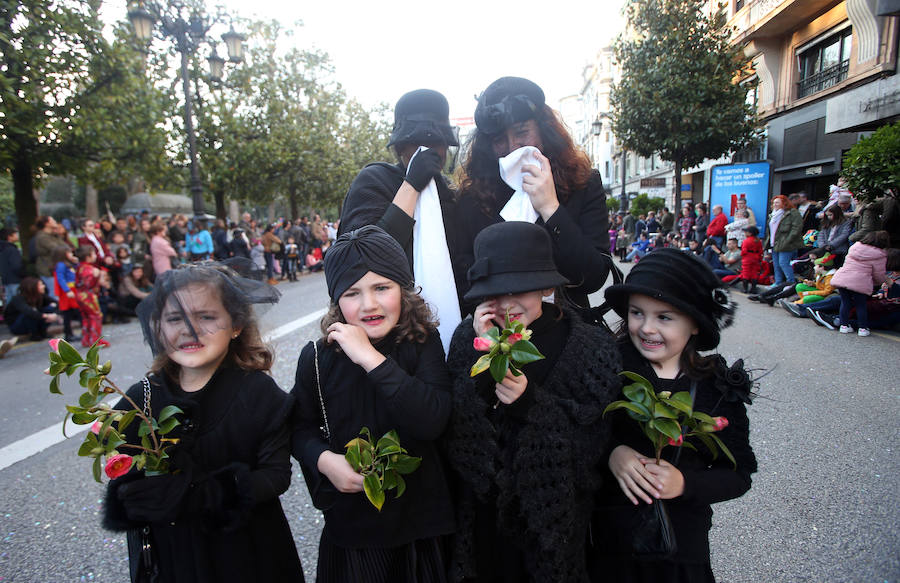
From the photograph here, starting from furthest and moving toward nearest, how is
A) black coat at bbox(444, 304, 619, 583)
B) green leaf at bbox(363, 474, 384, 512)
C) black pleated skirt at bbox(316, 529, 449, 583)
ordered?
black pleated skirt at bbox(316, 529, 449, 583) → black coat at bbox(444, 304, 619, 583) → green leaf at bbox(363, 474, 384, 512)

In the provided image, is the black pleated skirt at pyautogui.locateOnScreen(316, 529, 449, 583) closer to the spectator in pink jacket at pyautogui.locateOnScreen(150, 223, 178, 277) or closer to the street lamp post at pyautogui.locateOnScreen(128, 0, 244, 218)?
the spectator in pink jacket at pyautogui.locateOnScreen(150, 223, 178, 277)

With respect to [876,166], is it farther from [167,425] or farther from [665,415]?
[167,425]

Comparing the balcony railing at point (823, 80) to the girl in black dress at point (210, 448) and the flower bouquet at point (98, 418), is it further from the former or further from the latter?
the flower bouquet at point (98, 418)

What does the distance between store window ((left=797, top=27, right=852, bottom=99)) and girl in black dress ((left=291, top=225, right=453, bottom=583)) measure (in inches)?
648

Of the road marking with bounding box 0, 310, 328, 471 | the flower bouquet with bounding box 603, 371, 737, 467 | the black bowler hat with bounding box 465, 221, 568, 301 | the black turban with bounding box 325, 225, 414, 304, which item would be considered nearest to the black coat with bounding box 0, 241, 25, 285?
the road marking with bounding box 0, 310, 328, 471

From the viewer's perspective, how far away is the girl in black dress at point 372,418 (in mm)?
1530

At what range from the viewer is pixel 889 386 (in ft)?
14.6

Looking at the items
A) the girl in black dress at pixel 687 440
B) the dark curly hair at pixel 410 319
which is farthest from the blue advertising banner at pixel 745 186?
the dark curly hair at pixel 410 319

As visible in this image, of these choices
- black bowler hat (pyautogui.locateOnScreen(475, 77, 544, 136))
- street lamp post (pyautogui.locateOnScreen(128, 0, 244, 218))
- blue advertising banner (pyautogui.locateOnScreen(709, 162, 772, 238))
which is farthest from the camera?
blue advertising banner (pyautogui.locateOnScreen(709, 162, 772, 238))

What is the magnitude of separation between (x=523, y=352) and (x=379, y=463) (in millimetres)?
555

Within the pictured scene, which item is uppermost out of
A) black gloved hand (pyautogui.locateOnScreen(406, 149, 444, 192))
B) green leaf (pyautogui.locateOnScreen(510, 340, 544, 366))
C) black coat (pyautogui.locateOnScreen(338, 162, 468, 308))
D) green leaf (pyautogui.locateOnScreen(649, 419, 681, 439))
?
black gloved hand (pyautogui.locateOnScreen(406, 149, 444, 192))

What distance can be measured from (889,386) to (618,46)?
12094 mm

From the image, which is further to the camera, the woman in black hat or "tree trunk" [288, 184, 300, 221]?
"tree trunk" [288, 184, 300, 221]

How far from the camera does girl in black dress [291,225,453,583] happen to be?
60.2 inches
